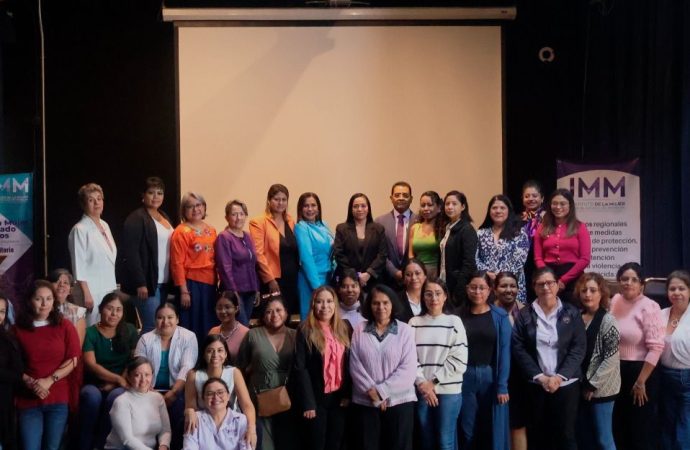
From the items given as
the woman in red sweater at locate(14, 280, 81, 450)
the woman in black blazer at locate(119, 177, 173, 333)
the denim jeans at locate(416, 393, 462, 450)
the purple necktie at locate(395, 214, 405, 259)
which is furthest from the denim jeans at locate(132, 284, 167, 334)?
the denim jeans at locate(416, 393, 462, 450)

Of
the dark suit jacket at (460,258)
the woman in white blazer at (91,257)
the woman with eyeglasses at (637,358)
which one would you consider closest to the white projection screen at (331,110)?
the dark suit jacket at (460,258)

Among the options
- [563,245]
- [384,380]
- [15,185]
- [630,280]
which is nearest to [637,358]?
[630,280]

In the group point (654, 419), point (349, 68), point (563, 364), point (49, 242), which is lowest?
point (654, 419)

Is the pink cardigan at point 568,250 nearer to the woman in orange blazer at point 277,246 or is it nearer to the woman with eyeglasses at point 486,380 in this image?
the woman with eyeglasses at point 486,380

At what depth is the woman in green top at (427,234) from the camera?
616 cm

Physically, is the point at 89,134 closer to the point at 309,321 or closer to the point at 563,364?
the point at 309,321

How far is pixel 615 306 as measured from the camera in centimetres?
562

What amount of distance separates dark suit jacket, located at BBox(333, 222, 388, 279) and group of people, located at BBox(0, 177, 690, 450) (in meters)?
0.41

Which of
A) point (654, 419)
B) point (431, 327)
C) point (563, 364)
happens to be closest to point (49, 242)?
point (431, 327)

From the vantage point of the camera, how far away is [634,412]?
5.50m

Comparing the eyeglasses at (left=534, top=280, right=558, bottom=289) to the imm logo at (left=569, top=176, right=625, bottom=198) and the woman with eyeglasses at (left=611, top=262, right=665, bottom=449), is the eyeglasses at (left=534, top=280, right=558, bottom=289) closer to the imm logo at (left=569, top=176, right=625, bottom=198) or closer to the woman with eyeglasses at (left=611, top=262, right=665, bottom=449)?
the woman with eyeglasses at (left=611, top=262, right=665, bottom=449)

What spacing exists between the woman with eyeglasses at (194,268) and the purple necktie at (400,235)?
1.26 meters

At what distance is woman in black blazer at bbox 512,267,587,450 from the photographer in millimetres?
5234

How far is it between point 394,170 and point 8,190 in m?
2.93
